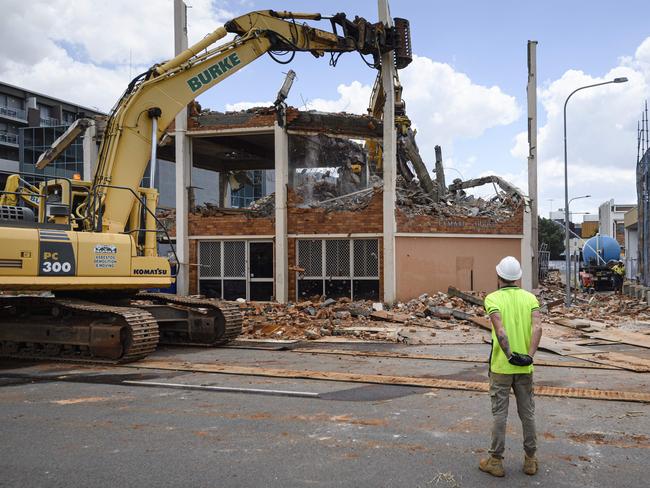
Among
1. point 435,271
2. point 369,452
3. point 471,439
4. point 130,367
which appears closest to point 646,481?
point 471,439

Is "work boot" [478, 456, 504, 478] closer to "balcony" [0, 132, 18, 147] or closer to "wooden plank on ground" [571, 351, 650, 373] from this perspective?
"wooden plank on ground" [571, 351, 650, 373]

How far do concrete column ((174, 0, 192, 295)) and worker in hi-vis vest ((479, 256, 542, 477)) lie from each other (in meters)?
17.1

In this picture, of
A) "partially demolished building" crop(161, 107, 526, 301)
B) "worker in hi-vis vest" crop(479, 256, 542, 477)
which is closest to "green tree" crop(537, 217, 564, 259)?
"partially demolished building" crop(161, 107, 526, 301)

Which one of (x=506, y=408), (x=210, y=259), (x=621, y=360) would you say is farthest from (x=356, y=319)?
(x=506, y=408)

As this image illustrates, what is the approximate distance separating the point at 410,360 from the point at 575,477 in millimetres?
6134

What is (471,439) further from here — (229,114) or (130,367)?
(229,114)

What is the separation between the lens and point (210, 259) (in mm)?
21531

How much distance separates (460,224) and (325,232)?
426 cm

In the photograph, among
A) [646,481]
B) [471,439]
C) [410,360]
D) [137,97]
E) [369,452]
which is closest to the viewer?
[646,481]

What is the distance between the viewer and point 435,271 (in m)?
20.2

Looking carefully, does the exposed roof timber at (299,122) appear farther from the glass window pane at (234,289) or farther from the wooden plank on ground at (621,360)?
the wooden plank on ground at (621,360)

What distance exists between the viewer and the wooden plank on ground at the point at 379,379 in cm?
787

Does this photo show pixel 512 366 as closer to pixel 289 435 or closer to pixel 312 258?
pixel 289 435

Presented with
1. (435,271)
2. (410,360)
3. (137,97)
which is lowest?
(410,360)
